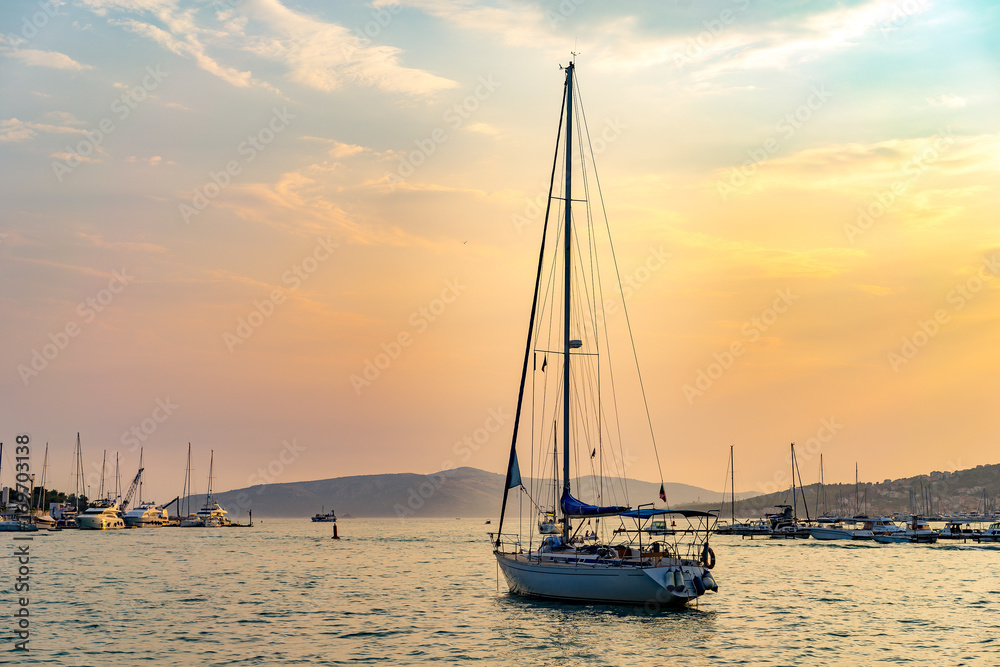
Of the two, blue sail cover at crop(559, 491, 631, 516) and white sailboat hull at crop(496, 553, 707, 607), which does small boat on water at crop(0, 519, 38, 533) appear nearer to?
blue sail cover at crop(559, 491, 631, 516)

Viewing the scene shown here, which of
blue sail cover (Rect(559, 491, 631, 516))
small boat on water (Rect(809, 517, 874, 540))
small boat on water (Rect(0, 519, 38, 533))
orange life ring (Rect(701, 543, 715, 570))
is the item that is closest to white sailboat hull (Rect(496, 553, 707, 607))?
orange life ring (Rect(701, 543, 715, 570))

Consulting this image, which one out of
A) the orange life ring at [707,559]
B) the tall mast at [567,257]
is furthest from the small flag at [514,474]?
the orange life ring at [707,559]

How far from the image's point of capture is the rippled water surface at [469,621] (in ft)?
106

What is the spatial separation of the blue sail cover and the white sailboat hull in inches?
98.1

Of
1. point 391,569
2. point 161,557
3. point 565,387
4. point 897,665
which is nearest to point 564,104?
point 565,387

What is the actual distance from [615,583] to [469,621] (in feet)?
24.0

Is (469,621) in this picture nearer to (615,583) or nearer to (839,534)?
(615,583)

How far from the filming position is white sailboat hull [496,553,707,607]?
1508 inches

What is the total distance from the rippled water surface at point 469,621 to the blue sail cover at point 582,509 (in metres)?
4.27

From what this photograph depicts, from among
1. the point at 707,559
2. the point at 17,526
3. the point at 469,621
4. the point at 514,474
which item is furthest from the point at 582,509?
the point at 17,526

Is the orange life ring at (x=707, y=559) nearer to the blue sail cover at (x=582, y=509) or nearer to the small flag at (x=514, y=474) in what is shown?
the blue sail cover at (x=582, y=509)

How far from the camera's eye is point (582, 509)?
41219mm

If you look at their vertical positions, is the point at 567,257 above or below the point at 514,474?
above

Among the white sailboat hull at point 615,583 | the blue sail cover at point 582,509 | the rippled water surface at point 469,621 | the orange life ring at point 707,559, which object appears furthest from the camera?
the orange life ring at point 707,559
